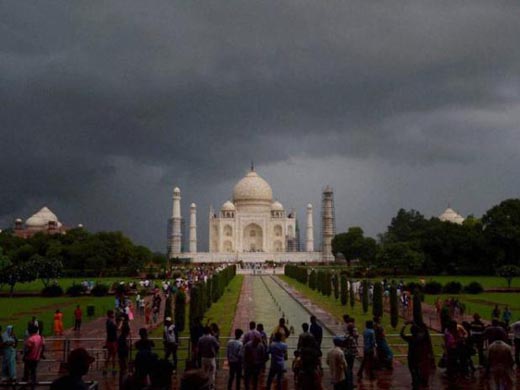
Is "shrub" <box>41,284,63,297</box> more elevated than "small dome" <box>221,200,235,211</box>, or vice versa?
"small dome" <box>221,200,235,211</box>

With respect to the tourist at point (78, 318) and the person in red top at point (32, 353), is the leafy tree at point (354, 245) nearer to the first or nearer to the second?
the tourist at point (78, 318)

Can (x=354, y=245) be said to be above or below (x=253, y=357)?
above

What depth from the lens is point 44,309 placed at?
21.3 meters

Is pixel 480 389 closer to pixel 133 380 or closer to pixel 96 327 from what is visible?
pixel 133 380

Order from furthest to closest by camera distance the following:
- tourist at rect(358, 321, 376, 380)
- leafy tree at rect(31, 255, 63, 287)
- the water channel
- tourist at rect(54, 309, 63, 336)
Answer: leafy tree at rect(31, 255, 63, 287)
the water channel
tourist at rect(54, 309, 63, 336)
tourist at rect(358, 321, 376, 380)

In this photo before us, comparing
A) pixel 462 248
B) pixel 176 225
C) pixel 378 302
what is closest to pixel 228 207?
pixel 176 225

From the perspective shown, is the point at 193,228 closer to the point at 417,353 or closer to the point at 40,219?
the point at 40,219

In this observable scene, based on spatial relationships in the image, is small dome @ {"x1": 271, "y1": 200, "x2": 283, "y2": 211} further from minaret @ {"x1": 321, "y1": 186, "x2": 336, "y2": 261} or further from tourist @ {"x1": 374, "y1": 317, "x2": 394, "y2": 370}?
tourist @ {"x1": 374, "y1": 317, "x2": 394, "y2": 370}

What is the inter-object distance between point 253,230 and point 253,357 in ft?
215

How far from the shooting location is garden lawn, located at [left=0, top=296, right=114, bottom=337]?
1723cm

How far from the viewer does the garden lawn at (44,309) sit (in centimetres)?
1723

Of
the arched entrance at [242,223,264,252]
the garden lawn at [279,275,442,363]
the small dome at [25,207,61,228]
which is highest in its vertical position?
the small dome at [25,207,61,228]

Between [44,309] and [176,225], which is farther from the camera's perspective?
[176,225]

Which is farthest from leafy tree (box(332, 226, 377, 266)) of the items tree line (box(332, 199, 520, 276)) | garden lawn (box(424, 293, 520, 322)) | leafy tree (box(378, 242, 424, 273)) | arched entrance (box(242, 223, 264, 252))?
garden lawn (box(424, 293, 520, 322))
